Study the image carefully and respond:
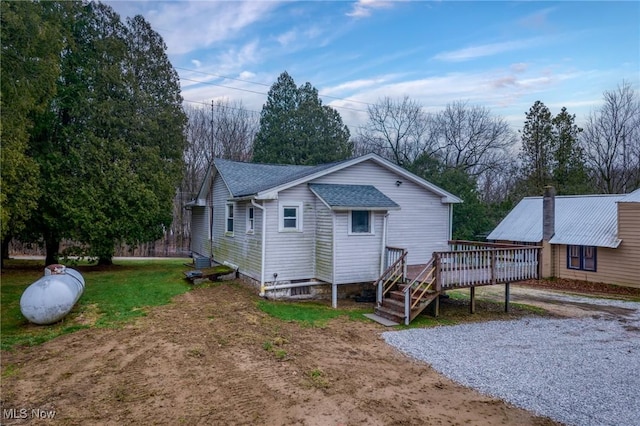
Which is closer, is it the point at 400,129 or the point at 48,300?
the point at 48,300

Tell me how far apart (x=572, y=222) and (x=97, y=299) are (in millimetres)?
20552

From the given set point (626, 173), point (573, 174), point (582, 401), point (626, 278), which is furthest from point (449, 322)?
point (626, 173)

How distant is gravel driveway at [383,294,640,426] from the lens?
17.8 feet

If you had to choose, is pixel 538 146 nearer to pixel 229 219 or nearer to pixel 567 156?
pixel 567 156

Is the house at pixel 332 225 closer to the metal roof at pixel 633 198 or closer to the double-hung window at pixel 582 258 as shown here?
the metal roof at pixel 633 198

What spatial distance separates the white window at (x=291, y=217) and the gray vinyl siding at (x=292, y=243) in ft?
0.33

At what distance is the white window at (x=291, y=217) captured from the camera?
1174cm

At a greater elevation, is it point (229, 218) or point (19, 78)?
point (19, 78)

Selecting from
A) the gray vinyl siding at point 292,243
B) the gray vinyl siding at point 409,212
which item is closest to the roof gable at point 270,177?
the gray vinyl siding at point 409,212

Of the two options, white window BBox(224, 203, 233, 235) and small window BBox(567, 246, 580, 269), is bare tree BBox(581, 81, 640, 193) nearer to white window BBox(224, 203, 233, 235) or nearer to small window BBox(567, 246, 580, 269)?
small window BBox(567, 246, 580, 269)

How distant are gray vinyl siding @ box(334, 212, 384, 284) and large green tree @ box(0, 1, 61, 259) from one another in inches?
356

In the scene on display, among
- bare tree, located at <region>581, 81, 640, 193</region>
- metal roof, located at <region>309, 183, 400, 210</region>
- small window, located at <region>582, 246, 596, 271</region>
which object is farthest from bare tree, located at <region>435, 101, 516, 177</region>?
metal roof, located at <region>309, 183, 400, 210</region>

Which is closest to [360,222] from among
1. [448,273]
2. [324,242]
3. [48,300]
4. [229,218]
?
[324,242]

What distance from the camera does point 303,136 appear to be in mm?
30672
